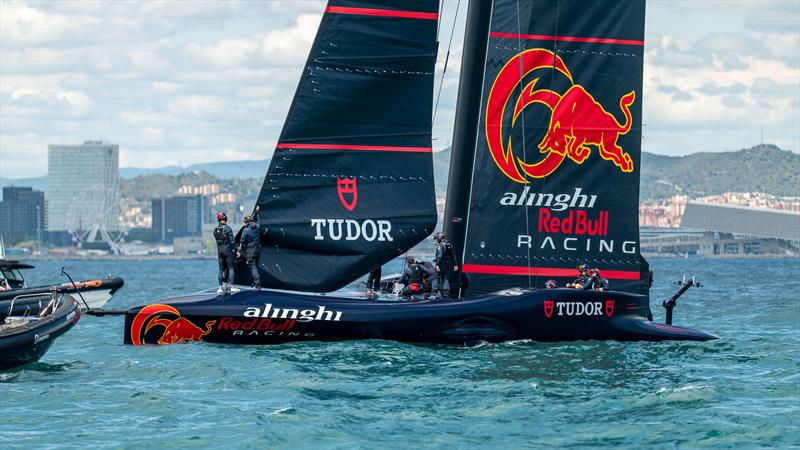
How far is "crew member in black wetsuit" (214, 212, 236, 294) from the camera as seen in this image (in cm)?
2155

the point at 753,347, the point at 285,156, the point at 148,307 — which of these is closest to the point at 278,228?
the point at 285,156

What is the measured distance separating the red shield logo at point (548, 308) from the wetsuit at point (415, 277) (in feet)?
6.97

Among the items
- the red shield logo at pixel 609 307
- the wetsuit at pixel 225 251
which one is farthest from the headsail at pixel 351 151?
the red shield logo at pixel 609 307

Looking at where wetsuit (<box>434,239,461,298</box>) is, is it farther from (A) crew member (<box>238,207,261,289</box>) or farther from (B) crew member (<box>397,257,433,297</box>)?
(A) crew member (<box>238,207,261,289</box>)

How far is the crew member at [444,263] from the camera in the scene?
2216 cm

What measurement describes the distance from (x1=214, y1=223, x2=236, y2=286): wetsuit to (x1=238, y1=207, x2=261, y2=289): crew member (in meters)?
0.17

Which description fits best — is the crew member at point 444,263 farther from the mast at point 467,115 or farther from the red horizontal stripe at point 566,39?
the red horizontal stripe at point 566,39

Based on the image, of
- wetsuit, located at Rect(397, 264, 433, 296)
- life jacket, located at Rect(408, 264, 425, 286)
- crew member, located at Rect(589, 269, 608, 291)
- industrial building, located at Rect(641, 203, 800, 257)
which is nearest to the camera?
wetsuit, located at Rect(397, 264, 433, 296)

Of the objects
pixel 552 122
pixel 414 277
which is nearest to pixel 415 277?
pixel 414 277

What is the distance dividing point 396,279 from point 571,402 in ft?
25.6

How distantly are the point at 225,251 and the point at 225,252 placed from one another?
0.05ft

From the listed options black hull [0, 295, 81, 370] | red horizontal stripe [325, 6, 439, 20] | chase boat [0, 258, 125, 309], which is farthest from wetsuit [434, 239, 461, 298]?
black hull [0, 295, 81, 370]

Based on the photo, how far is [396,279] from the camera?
2445 cm

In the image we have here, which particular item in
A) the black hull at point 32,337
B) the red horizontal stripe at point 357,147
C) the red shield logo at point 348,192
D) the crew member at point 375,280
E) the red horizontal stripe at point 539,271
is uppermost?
the red horizontal stripe at point 357,147
